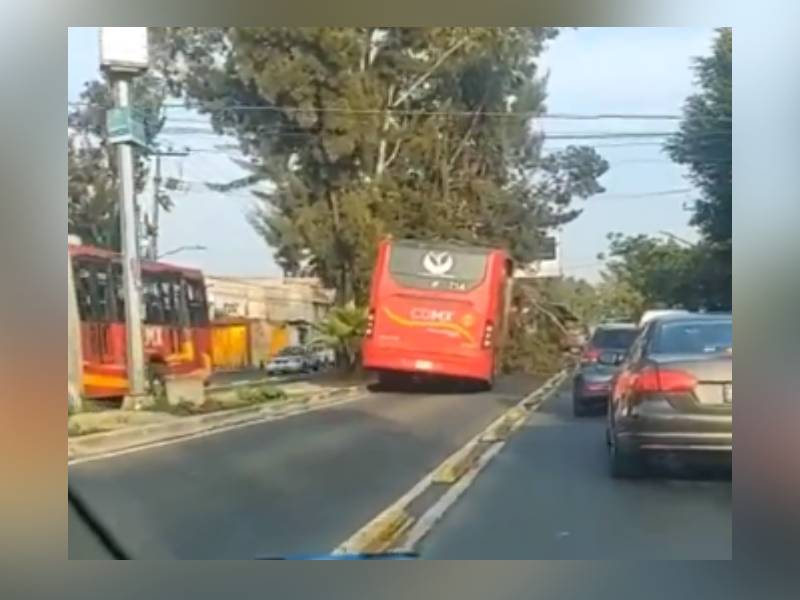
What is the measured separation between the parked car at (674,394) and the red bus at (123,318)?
1223 millimetres

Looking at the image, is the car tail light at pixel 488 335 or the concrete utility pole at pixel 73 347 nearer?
the concrete utility pole at pixel 73 347

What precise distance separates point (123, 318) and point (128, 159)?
455 millimetres

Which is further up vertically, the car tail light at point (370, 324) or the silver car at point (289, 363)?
the car tail light at point (370, 324)

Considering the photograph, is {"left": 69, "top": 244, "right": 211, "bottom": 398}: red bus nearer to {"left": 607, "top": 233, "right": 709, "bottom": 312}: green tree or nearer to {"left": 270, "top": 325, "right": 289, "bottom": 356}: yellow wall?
{"left": 270, "top": 325, "right": 289, "bottom": 356}: yellow wall

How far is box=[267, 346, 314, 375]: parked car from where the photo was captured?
513 cm

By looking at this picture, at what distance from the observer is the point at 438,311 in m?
5.21

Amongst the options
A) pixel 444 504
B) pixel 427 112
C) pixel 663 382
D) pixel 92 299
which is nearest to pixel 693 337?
pixel 663 382

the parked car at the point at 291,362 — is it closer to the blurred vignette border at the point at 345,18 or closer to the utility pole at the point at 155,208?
the utility pole at the point at 155,208

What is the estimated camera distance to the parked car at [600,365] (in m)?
5.13

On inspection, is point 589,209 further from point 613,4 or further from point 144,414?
point 144,414

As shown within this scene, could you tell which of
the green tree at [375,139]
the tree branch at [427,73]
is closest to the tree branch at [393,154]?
the green tree at [375,139]

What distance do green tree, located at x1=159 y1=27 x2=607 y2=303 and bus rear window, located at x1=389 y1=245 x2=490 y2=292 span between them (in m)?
0.07

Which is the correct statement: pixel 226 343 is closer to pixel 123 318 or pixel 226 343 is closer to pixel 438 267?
pixel 123 318
